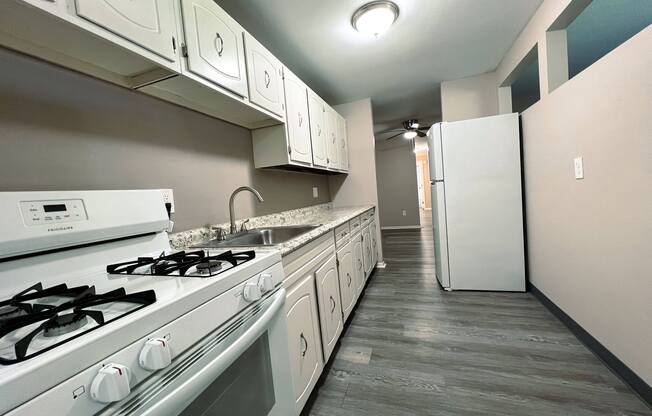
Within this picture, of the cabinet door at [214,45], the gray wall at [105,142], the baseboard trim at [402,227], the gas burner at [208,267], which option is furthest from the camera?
the baseboard trim at [402,227]

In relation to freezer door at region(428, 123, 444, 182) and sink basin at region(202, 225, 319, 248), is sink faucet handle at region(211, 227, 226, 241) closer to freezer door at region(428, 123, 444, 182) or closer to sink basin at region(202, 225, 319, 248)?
sink basin at region(202, 225, 319, 248)

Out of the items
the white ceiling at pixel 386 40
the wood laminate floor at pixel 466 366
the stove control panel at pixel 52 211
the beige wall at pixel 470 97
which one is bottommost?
the wood laminate floor at pixel 466 366

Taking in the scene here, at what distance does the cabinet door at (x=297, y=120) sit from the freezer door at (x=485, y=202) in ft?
4.04

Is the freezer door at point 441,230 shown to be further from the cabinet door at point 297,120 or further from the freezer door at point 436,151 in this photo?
the cabinet door at point 297,120

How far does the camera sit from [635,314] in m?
1.17

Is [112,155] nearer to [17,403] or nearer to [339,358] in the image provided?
[17,403]

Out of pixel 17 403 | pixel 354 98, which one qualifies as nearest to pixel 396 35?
pixel 354 98

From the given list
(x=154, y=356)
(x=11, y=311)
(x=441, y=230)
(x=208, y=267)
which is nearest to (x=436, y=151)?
(x=441, y=230)

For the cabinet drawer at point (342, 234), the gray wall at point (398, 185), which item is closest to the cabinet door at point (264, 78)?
the cabinet drawer at point (342, 234)

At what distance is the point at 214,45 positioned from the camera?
3.92 feet

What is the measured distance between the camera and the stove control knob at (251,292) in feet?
2.48

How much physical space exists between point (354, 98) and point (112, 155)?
2831 mm

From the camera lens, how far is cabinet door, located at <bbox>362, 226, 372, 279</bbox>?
2563mm

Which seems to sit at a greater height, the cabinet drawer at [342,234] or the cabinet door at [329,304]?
the cabinet drawer at [342,234]
